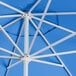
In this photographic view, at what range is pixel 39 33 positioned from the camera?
5957 mm

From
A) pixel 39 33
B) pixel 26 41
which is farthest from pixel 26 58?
pixel 39 33

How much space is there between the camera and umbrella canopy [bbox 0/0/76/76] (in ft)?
17.1

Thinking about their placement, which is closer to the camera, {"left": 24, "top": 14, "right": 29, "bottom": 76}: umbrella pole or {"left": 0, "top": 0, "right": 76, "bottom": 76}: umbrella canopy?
{"left": 24, "top": 14, "right": 29, "bottom": 76}: umbrella pole

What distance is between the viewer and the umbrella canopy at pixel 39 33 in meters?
5.20

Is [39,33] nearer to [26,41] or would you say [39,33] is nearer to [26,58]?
[26,41]

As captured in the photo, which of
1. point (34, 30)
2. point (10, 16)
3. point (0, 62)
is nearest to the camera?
point (10, 16)

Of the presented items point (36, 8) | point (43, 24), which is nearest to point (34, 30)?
point (43, 24)

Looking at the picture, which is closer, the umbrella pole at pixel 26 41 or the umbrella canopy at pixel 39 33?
the umbrella pole at pixel 26 41

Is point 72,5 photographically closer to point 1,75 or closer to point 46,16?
point 46,16

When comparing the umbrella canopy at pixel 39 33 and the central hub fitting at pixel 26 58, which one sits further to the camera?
the umbrella canopy at pixel 39 33

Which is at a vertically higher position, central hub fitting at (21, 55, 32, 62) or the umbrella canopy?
the umbrella canopy

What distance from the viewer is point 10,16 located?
18.1 feet

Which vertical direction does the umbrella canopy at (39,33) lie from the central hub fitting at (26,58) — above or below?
above

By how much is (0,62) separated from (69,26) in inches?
75.2
